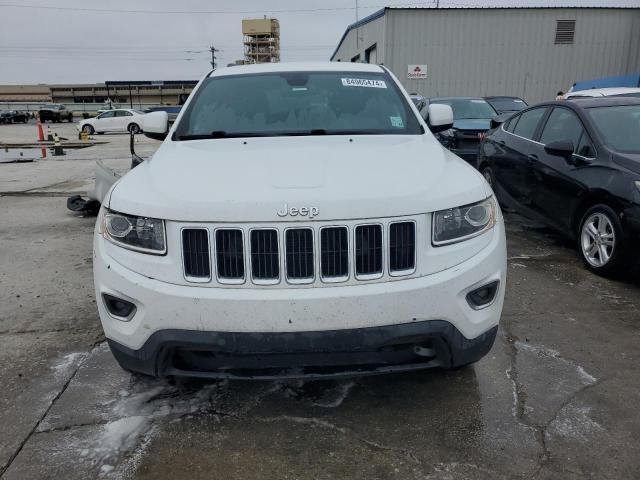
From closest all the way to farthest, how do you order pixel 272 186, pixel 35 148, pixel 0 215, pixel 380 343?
pixel 380 343 → pixel 272 186 → pixel 0 215 → pixel 35 148

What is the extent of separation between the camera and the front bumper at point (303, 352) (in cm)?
224

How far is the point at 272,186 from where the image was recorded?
94.5 inches

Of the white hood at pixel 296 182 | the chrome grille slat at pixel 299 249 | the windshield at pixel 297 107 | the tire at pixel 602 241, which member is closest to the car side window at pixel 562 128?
the tire at pixel 602 241

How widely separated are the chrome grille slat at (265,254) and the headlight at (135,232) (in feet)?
1.31

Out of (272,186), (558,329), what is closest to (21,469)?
(272,186)

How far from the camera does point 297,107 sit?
3.69m

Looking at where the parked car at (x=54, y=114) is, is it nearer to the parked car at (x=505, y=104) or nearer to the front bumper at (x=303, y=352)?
the parked car at (x=505, y=104)

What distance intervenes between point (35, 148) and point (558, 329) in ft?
77.6

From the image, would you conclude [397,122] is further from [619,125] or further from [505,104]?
[505,104]

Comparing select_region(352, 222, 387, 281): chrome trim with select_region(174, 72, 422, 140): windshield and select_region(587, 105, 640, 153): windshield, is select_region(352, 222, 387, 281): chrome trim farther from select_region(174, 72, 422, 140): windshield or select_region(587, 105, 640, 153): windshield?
select_region(587, 105, 640, 153): windshield

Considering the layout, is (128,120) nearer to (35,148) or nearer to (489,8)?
(35,148)

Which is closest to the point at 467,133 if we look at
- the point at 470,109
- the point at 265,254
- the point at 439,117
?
the point at 470,109

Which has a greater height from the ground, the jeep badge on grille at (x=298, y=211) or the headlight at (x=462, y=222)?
the jeep badge on grille at (x=298, y=211)

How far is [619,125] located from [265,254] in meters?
4.27
